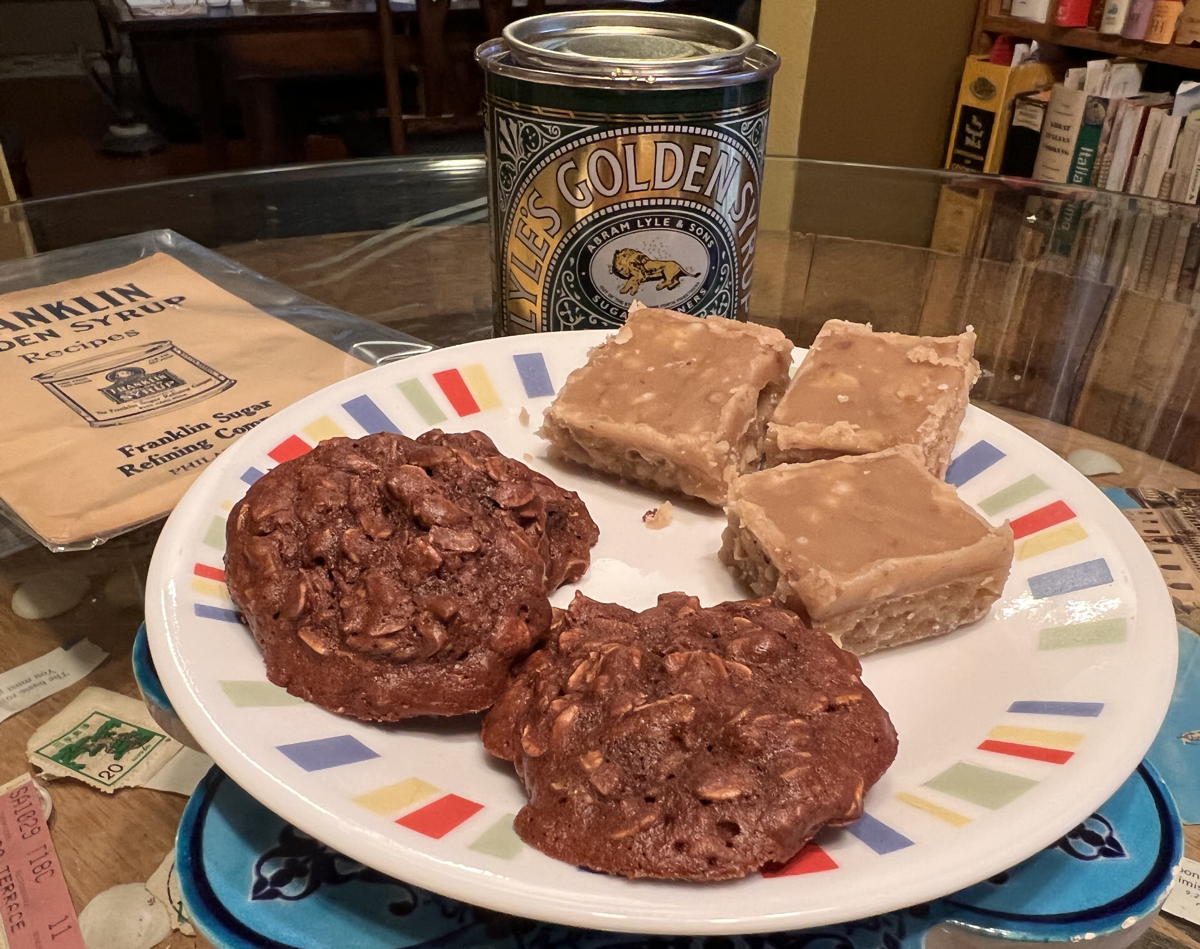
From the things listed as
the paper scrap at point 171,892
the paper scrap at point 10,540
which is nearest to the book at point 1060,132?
the paper scrap at point 10,540

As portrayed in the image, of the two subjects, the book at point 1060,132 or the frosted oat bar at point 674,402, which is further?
the book at point 1060,132

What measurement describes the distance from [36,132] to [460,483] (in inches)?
96.9

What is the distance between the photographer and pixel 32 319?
4.42 ft

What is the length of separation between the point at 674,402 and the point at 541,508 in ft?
0.85

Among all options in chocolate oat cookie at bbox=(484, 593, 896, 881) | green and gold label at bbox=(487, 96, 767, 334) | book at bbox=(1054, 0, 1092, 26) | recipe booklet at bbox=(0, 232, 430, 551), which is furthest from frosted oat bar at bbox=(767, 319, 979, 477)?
book at bbox=(1054, 0, 1092, 26)

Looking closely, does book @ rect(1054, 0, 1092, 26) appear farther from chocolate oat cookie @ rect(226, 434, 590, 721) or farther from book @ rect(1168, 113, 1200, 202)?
chocolate oat cookie @ rect(226, 434, 590, 721)

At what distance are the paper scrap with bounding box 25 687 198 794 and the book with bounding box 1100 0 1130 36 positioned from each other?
9.36 ft

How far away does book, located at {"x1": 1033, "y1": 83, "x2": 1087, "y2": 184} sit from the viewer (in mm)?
2783

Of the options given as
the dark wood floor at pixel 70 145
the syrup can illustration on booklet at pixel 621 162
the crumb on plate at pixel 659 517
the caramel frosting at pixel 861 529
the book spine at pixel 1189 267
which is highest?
the syrup can illustration on booklet at pixel 621 162

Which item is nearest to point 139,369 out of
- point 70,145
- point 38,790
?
point 38,790

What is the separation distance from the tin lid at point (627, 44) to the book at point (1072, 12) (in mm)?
2047

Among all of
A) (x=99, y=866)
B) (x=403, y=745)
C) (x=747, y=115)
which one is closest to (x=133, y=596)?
(x=99, y=866)

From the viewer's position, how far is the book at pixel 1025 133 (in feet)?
9.45

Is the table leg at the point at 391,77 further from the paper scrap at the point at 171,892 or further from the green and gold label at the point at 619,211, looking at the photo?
the paper scrap at the point at 171,892
